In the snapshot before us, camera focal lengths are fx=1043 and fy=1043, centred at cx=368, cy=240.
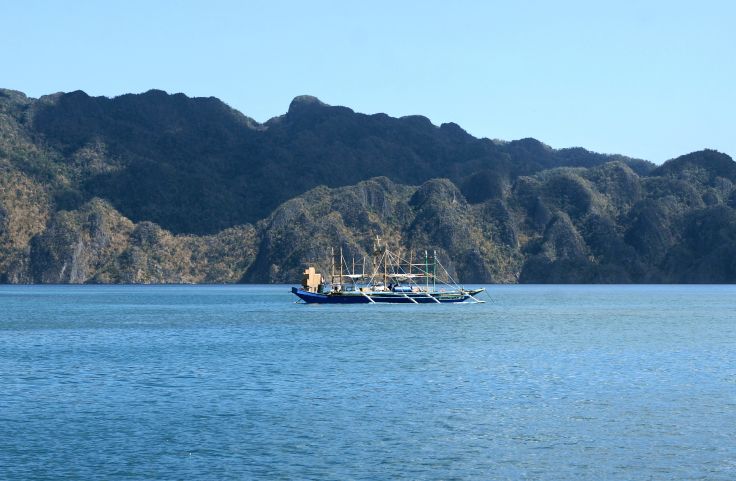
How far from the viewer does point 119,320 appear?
531ft

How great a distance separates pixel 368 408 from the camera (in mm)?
57906

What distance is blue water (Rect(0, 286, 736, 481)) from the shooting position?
42.8m

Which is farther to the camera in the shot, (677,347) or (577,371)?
(677,347)

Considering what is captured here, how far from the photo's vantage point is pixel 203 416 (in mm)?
54750

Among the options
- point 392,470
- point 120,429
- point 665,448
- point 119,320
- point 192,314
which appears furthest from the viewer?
point 192,314

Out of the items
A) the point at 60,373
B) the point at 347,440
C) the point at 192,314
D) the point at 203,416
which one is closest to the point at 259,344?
the point at 60,373

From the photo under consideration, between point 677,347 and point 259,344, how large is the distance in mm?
41917

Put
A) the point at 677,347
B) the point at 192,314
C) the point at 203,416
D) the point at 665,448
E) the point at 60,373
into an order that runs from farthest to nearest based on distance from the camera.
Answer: the point at 192,314, the point at 677,347, the point at 60,373, the point at 203,416, the point at 665,448

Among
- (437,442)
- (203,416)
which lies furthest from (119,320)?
(437,442)

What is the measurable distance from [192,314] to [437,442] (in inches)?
5650

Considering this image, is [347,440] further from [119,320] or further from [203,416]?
[119,320]

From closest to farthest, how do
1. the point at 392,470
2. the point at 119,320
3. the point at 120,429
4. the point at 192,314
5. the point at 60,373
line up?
the point at 392,470, the point at 120,429, the point at 60,373, the point at 119,320, the point at 192,314

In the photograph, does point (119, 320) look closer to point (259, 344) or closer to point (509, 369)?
point (259, 344)

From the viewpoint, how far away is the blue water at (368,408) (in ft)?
140
